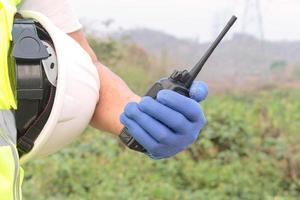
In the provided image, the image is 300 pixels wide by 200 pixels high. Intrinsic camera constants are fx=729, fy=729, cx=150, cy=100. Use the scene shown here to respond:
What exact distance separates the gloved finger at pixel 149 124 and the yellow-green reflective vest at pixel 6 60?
0.23 meters

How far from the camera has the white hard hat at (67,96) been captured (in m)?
1.32

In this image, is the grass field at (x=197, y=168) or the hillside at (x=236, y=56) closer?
the grass field at (x=197, y=168)

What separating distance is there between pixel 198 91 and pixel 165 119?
85 millimetres

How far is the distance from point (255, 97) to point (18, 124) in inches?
263

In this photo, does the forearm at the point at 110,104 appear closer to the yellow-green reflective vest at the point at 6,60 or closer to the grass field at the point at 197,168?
the yellow-green reflective vest at the point at 6,60

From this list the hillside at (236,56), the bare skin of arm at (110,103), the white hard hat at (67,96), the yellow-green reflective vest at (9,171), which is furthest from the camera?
the hillside at (236,56)

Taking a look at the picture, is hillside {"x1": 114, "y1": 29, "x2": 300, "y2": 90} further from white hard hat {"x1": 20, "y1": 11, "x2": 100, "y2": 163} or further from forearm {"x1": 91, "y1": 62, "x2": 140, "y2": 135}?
white hard hat {"x1": 20, "y1": 11, "x2": 100, "y2": 163}

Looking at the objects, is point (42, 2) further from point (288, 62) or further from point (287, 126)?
point (288, 62)

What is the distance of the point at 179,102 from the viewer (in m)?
1.33

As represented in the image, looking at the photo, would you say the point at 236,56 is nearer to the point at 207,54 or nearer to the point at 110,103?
the point at 110,103

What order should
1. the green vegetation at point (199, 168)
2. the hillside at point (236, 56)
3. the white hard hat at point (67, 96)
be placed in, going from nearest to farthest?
the white hard hat at point (67, 96) → the green vegetation at point (199, 168) → the hillside at point (236, 56)

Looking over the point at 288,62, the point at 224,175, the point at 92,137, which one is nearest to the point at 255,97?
the point at 288,62

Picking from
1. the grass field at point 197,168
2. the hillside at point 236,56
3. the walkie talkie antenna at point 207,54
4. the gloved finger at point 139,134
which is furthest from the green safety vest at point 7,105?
the hillside at point 236,56

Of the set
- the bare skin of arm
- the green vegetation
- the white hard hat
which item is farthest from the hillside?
the white hard hat
